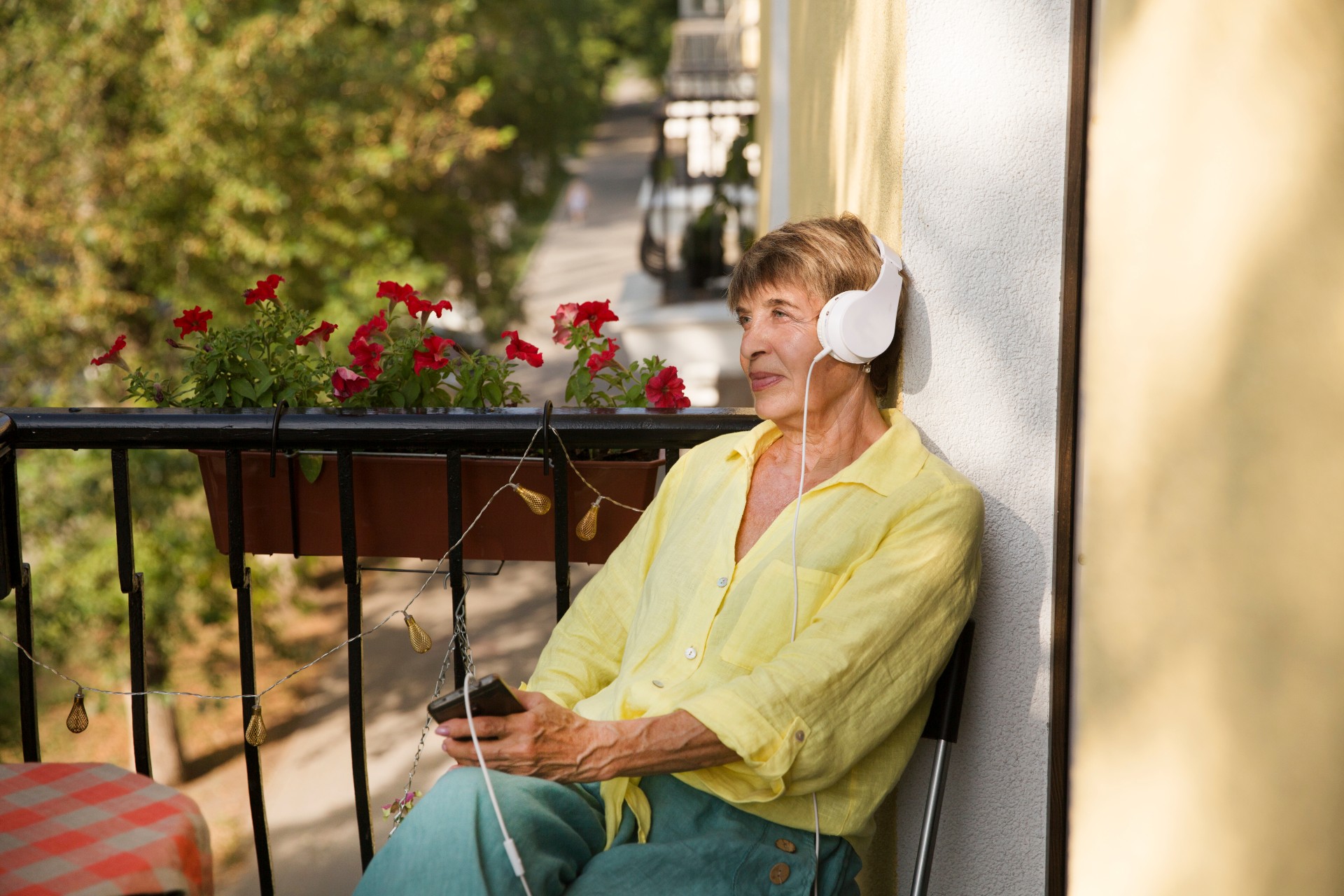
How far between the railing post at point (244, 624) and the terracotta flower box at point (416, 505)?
0.26 ft

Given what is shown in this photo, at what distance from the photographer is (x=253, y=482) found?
92.7 inches

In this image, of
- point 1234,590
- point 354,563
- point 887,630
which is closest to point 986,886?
point 887,630

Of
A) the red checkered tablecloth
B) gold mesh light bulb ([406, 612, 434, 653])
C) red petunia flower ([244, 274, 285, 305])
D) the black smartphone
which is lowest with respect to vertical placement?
gold mesh light bulb ([406, 612, 434, 653])

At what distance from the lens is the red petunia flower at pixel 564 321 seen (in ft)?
8.64

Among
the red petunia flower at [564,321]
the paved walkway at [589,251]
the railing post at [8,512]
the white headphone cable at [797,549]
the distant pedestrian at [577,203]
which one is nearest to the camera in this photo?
the white headphone cable at [797,549]

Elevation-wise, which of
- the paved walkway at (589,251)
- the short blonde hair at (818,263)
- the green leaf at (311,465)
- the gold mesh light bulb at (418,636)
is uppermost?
the short blonde hair at (818,263)

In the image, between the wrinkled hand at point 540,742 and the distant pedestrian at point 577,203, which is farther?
the distant pedestrian at point 577,203

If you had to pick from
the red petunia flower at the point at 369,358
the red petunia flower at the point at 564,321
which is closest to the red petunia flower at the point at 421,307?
the red petunia flower at the point at 369,358

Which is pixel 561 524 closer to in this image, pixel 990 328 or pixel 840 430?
pixel 840 430

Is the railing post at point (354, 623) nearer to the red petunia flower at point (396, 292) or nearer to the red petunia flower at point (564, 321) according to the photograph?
the red petunia flower at point (396, 292)

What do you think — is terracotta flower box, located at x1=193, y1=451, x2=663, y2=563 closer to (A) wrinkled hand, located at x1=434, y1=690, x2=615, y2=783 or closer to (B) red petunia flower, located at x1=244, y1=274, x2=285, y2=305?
(B) red petunia flower, located at x1=244, y1=274, x2=285, y2=305

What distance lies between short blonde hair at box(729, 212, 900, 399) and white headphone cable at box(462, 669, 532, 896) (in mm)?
811

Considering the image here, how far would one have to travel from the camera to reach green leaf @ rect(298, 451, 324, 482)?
233 cm

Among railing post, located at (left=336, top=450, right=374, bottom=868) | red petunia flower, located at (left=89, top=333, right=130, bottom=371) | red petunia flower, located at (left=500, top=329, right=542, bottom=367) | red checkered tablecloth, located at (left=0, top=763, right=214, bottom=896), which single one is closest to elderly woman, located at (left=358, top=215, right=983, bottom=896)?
red checkered tablecloth, located at (left=0, top=763, right=214, bottom=896)
